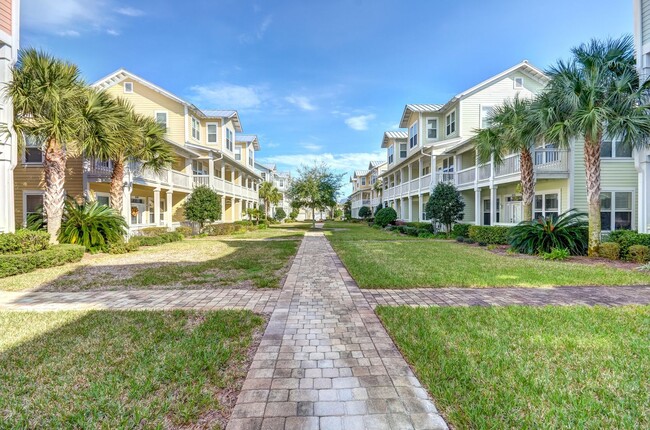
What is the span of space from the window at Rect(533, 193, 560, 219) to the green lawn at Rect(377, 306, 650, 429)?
12005 mm

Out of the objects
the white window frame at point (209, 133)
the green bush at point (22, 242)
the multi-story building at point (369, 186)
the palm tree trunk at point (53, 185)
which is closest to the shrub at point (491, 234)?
the green bush at point (22, 242)

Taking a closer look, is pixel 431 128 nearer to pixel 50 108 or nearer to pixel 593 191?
pixel 593 191

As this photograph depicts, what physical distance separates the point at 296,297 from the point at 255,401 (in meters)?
3.49

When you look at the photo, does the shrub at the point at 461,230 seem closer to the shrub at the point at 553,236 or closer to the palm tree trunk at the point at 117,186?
the shrub at the point at 553,236

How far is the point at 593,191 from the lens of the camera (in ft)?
36.2

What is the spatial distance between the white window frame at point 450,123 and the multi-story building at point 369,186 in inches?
805

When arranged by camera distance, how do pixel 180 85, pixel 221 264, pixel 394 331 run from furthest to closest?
pixel 180 85, pixel 221 264, pixel 394 331

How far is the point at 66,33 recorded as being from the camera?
12.7m

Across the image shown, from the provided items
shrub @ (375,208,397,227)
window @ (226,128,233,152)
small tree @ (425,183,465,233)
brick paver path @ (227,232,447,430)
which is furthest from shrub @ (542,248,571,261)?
window @ (226,128,233,152)

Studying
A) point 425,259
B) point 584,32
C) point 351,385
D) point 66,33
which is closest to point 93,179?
point 66,33

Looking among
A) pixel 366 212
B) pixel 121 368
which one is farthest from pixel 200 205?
pixel 366 212

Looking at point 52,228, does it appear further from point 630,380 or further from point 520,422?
point 630,380

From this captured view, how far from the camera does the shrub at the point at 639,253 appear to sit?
970 centimetres

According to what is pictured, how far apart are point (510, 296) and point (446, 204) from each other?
13.4m
